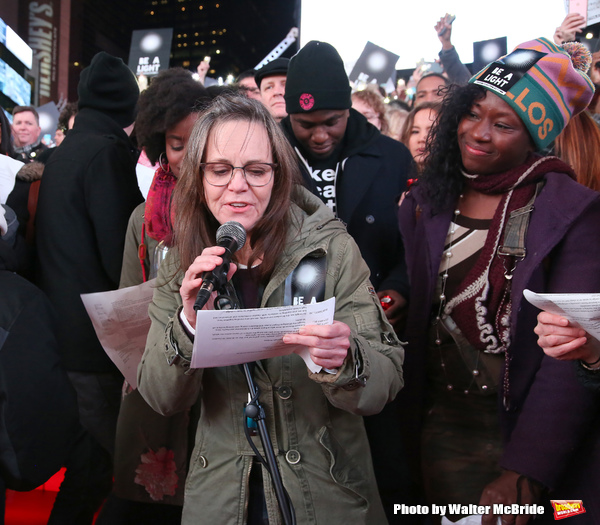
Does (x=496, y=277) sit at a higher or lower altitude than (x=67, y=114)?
lower

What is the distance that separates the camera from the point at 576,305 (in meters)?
1.38

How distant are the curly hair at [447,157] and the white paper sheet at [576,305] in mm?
983

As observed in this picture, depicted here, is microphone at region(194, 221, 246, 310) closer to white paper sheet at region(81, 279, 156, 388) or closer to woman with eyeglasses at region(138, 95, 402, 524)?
woman with eyeglasses at region(138, 95, 402, 524)

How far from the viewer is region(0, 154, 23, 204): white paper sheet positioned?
290 cm

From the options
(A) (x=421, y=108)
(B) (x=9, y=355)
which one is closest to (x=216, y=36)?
(A) (x=421, y=108)

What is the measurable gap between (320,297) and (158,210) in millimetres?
1200

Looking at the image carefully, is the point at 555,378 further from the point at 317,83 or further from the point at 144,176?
the point at 144,176

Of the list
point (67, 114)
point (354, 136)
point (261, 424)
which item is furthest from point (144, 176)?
point (67, 114)

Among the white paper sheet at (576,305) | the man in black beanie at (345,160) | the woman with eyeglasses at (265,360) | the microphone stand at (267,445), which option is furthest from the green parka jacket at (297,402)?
the man in black beanie at (345,160)

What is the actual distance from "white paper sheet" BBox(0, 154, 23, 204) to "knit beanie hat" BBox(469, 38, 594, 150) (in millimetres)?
2335

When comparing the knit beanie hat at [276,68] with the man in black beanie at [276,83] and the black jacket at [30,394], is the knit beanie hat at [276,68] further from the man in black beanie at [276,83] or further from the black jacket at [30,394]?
the black jacket at [30,394]

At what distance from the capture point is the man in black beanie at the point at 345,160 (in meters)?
2.90

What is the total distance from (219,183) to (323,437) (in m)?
0.85

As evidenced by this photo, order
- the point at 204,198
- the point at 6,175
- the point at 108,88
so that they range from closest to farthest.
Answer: the point at 204,198 < the point at 6,175 < the point at 108,88
